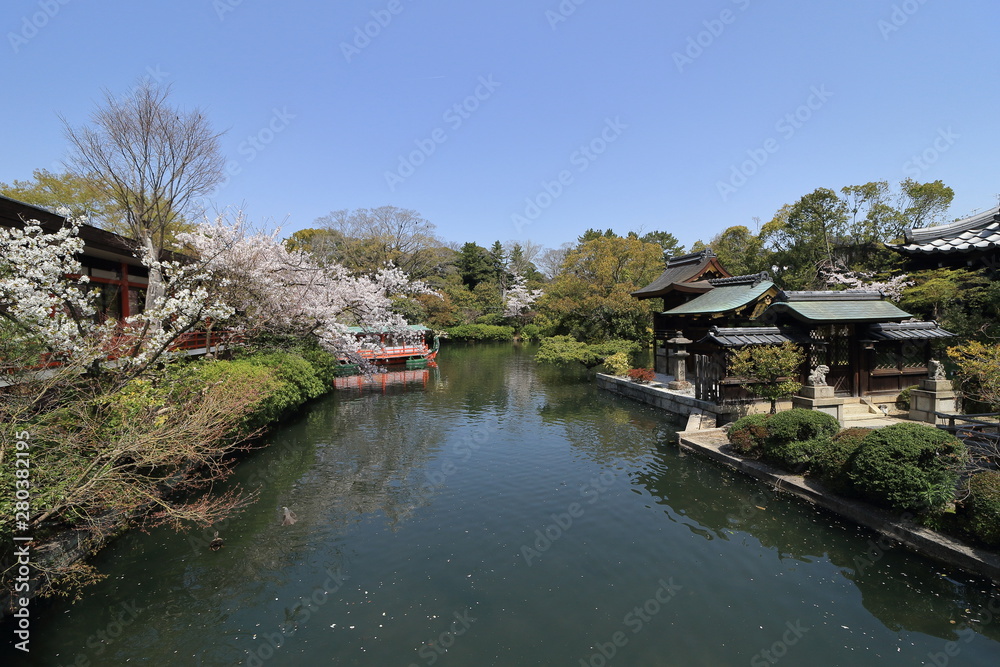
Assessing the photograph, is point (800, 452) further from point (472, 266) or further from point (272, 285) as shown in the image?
point (472, 266)

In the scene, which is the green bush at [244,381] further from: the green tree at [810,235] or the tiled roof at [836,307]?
the green tree at [810,235]

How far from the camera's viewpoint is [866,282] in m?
23.4

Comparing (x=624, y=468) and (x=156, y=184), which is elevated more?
(x=156, y=184)

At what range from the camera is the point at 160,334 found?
27.2 ft

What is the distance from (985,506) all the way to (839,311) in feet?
30.5

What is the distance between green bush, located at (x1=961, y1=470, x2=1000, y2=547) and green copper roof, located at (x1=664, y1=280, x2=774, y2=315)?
12.3m

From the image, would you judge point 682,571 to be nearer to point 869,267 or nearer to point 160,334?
point 160,334

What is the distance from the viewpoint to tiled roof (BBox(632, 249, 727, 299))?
76.6 feet

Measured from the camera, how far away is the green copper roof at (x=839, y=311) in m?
13.9

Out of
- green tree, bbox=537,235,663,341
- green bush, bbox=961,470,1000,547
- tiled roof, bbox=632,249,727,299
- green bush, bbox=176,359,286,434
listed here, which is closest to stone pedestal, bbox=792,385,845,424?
green bush, bbox=961,470,1000,547

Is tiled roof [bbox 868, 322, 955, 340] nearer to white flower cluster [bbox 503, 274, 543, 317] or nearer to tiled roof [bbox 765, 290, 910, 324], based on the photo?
tiled roof [bbox 765, 290, 910, 324]

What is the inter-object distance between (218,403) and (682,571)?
8.15 m

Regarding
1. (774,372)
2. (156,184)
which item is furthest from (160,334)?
(774,372)

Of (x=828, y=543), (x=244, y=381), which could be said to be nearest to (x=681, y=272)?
(x=828, y=543)
